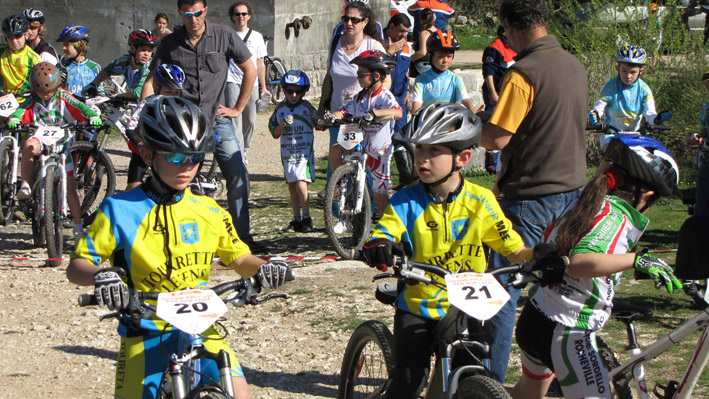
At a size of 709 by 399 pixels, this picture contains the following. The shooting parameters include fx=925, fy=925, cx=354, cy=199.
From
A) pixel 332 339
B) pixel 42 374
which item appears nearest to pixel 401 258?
pixel 332 339

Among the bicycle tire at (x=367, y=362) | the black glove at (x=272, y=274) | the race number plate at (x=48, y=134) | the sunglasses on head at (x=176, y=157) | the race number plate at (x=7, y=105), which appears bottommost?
the bicycle tire at (x=367, y=362)

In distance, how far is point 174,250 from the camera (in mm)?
3688

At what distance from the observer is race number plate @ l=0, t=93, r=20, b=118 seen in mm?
9094

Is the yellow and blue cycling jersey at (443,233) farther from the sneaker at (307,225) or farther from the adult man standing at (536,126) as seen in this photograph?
the sneaker at (307,225)

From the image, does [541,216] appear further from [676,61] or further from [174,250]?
[676,61]

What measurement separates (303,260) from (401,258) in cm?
477

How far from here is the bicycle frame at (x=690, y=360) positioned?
3900 mm

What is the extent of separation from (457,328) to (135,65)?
7775 mm

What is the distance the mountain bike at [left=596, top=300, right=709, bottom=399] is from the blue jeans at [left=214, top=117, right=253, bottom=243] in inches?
184

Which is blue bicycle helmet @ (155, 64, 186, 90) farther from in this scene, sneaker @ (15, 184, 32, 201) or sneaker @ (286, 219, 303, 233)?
sneaker @ (286, 219, 303, 233)

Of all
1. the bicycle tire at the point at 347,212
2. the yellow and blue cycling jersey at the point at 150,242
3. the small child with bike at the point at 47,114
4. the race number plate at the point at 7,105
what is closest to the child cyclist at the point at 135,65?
the small child with bike at the point at 47,114

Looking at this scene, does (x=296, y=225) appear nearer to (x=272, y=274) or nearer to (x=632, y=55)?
(x=632, y=55)

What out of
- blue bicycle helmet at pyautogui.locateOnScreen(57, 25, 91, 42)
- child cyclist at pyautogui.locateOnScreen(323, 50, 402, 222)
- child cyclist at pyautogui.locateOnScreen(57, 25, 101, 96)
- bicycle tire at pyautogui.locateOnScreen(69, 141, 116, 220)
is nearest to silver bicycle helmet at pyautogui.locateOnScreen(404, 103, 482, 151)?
child cyclist at pyautogui.locateOnScreen(323, 50, 402, 222)

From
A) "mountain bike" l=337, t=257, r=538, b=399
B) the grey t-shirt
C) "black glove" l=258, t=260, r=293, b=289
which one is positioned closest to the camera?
"black glove" l=258, t=260, r=293, b=289
